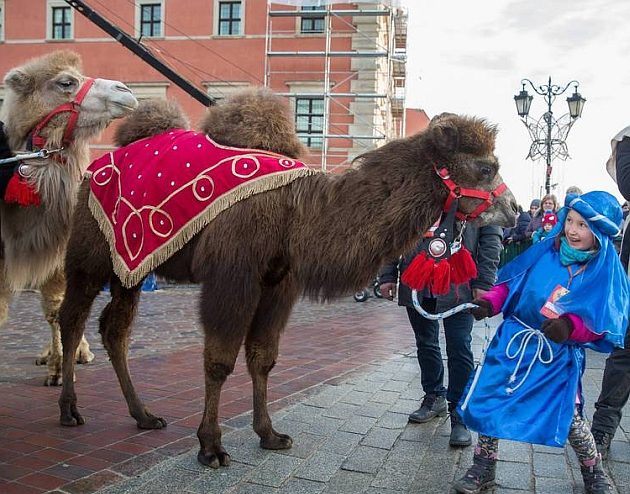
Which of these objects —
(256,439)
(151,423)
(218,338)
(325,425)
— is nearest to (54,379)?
(151,423)

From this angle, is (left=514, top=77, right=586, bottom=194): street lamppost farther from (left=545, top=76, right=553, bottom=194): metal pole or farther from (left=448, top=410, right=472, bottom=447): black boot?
(left=448, top=410, right=472, bottom=447): black boot

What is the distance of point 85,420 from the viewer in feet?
15.1

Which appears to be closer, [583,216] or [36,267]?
[583,216]

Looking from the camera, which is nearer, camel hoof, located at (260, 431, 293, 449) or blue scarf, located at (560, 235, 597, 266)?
blue scarf, located at (560, 235, 597, 266)

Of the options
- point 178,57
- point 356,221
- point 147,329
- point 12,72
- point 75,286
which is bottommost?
point 147,329

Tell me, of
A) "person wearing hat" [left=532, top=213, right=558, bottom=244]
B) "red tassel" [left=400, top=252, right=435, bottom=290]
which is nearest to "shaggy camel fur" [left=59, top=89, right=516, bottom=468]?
"red tassel" [left=400, top=252, right=435, bottom=290]

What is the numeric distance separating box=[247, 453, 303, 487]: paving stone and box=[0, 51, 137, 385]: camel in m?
2.15

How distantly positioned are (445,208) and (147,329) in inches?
257

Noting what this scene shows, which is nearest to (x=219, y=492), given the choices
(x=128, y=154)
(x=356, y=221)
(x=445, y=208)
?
(x=356, y=221)

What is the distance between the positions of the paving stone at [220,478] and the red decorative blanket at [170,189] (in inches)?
48.5

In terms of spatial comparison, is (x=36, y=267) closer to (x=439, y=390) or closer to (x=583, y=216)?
(x=439, y=390)

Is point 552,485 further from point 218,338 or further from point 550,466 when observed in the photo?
point 218,338

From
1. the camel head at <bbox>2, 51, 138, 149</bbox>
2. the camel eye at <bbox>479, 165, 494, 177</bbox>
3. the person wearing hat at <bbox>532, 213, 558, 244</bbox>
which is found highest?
the camel head at <bbox>2, 51, 138, 149</bbox>

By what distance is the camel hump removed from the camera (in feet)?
14.9
